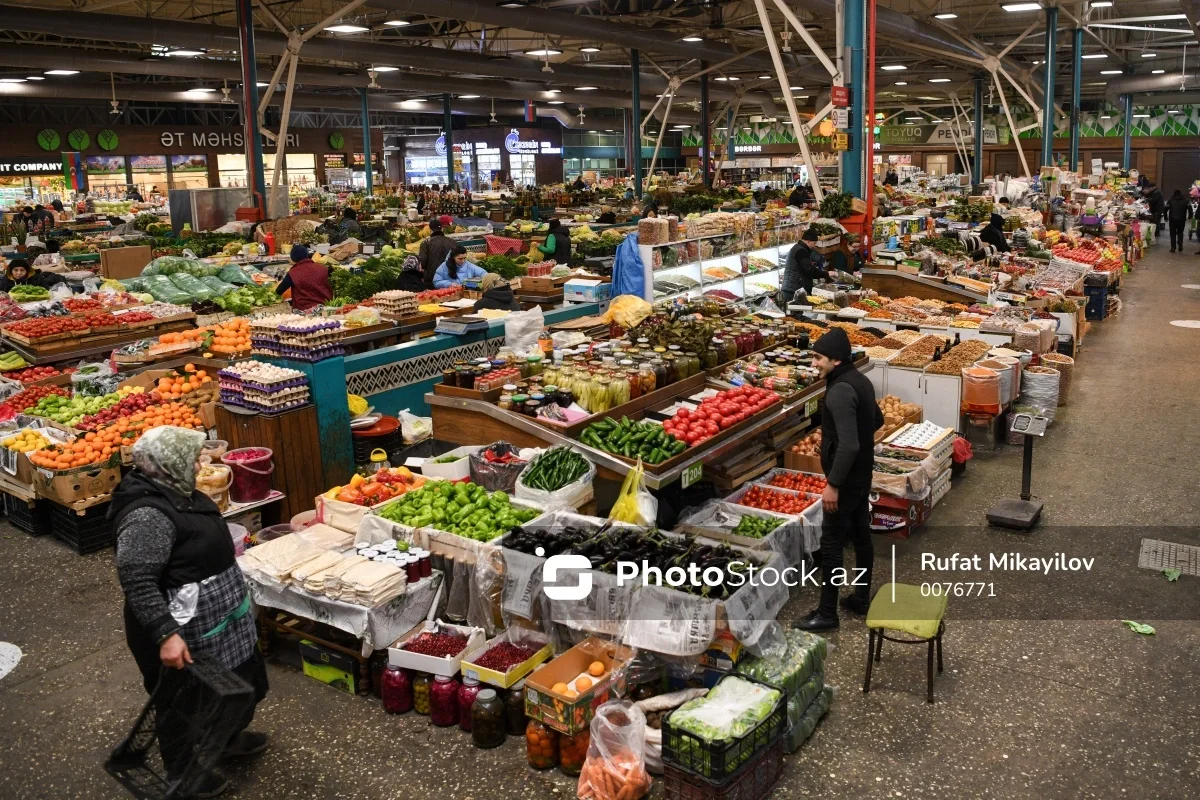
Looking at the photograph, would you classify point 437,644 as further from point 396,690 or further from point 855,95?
point 855,95

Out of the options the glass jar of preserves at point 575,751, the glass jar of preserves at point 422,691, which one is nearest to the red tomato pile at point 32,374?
the glass jar of preserves at point 422,691

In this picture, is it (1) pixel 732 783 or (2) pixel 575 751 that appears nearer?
(1) pixel 732 783

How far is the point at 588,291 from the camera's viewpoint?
1008 centimetres

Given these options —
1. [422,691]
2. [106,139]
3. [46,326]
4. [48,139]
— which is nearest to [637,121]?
[46,326]

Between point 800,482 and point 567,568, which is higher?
point 567,568

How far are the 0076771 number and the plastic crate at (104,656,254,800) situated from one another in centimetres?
386

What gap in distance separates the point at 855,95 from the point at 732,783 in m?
10.5

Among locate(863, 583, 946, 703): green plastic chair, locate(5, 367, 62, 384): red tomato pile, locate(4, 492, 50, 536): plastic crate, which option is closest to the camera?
locate(863, 583, 946, 703): green plastic chair

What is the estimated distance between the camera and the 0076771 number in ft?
18.7

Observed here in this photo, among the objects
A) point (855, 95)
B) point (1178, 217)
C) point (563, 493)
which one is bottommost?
point (563, 493)

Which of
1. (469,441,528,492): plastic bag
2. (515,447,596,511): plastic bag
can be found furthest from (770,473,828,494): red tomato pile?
(469,441,528,492): plastic bag

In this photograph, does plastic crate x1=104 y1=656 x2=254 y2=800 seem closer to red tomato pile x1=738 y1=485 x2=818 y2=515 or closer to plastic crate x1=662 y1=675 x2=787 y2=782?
plastic crate x1=662 y1=675 x2=787 y2=782

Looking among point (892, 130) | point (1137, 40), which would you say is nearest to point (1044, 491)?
point (1137, 40)

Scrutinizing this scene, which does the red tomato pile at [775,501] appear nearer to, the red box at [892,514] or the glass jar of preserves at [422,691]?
the red box at [892,514]
